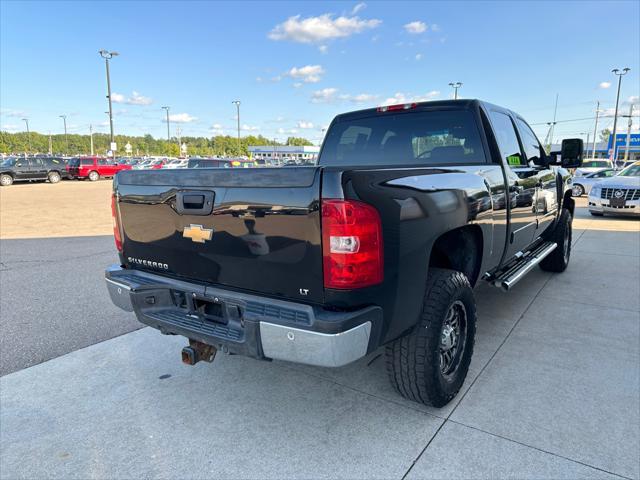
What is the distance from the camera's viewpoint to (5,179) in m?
26.0

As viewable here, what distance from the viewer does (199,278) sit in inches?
98.7

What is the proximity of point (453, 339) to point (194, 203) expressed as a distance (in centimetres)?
188

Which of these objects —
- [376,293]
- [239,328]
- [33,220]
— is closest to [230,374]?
[239,328]

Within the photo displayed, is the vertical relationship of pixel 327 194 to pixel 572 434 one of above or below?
above

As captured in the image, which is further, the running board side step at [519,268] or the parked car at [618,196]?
the parked car at [618,196]

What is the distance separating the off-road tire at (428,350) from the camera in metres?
2.45

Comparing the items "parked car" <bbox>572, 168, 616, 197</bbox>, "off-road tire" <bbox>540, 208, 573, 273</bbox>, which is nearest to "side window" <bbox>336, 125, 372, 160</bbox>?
"off-road tire" <bbox>540, 208, 573, 273</bbox>

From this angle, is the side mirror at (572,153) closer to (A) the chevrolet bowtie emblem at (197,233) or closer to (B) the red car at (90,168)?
(A) the chevrolet bowtie emblem at (197,233)

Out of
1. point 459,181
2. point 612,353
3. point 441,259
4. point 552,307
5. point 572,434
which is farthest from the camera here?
point 552,307

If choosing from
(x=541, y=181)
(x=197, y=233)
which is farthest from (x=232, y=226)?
(x=541, y=181)

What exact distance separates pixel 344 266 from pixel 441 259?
1.24m

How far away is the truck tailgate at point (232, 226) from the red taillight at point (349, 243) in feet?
0.17

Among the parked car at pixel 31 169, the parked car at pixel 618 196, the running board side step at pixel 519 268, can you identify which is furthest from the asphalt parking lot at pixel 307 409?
the parked car at pixel 31 169

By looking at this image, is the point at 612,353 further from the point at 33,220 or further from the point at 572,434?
the point at 33,220
